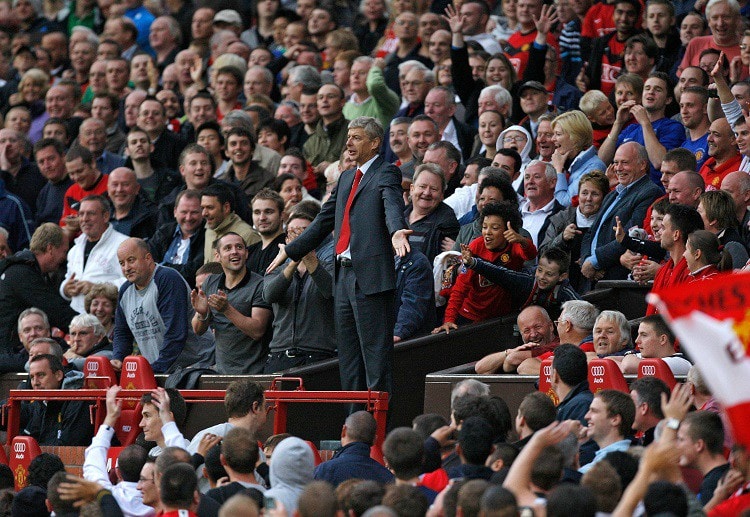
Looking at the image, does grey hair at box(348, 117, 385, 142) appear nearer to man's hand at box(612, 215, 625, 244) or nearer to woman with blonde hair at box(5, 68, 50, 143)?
man's hand at box(612, 215, 625, 244)

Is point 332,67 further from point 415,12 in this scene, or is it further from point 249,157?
point 249,157

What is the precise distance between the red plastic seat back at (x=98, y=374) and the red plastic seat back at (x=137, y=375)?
0.65 feet

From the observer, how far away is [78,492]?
311 inches

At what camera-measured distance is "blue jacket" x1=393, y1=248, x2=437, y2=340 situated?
38.8 ft

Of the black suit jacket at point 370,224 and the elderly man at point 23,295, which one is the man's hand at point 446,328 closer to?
the black suit jacket at point 370,224

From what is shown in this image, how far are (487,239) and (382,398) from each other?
2.29 metres

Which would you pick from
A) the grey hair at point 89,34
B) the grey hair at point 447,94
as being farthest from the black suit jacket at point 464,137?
the grey hair at point 89,34

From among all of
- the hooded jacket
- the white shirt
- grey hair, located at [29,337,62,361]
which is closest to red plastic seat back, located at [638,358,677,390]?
the hooded jacket

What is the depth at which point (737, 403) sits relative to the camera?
241 inches

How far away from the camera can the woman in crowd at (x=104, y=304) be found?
13.2 metres

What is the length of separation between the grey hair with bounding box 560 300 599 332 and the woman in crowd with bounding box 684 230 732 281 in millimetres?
814

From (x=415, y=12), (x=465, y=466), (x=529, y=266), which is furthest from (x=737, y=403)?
(x=415, y=12)

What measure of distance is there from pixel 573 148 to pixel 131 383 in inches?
172

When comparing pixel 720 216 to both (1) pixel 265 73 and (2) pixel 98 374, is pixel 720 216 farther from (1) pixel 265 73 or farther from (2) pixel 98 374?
(1) pixel 265 73
